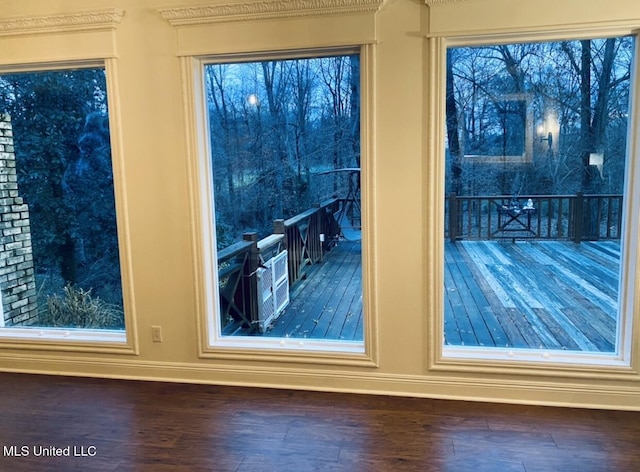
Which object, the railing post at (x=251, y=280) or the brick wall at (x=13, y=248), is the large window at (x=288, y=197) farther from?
the brick wall at (x=13, y=248)

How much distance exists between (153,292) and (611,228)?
2949 mm

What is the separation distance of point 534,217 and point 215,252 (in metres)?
2.09

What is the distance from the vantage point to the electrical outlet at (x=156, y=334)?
10.5ft

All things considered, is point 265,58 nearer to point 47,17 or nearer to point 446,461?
point 47,17

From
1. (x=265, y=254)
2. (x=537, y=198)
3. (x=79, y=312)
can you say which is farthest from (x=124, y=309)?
(x=537, y=198)

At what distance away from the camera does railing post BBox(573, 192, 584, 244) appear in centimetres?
278

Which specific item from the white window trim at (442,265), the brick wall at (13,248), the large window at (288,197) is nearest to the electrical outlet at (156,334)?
the large window at (288,197)

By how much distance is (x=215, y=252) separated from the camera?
10.5 ft

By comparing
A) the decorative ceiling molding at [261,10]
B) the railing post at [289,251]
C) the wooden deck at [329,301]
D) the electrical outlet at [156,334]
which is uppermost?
the decorative ceiling molding at [261,10]

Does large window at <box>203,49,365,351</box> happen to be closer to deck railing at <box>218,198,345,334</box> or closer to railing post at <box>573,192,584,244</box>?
deck railing at <box>218,198,345,334</box>

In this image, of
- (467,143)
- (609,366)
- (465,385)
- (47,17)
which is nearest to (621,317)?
(609,366)

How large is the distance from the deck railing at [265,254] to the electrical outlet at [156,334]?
1.44 feet

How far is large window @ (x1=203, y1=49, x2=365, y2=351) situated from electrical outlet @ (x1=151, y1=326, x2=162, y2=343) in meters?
0.39

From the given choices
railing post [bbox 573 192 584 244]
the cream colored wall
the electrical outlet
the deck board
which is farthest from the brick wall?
railing post [bbox 573 192 584 244]
